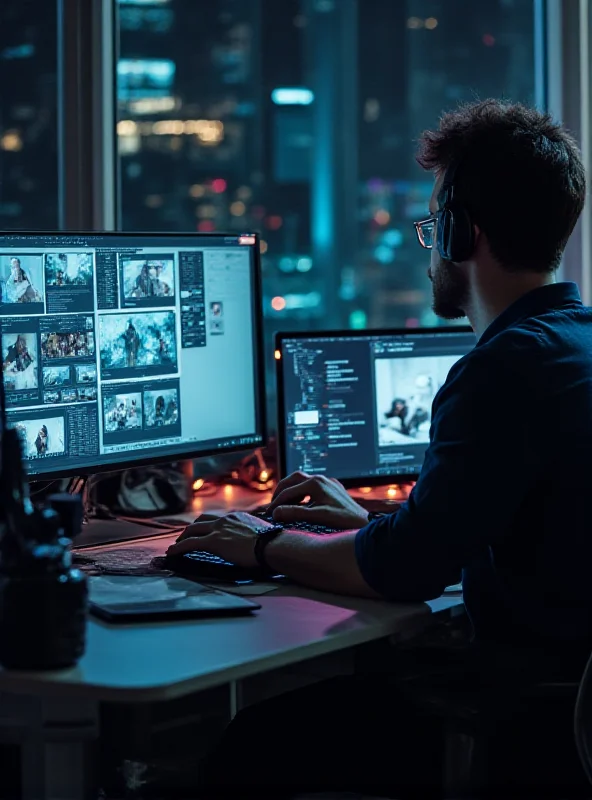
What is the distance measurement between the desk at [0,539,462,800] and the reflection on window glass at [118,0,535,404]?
1381mm

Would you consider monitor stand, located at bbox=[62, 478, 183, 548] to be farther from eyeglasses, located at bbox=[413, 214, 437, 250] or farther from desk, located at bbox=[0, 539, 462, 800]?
eyeglasses, located at bbox=[413, 214, 437, 250]

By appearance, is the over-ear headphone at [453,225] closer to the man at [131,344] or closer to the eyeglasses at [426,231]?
the eyeglasses at [426,231]

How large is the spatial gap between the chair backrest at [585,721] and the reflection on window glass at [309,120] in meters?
1.63

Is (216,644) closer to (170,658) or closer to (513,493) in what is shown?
(170,658)

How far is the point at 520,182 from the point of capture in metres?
1.58

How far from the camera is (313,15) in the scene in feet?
10.5

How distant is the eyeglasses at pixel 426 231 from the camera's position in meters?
1.82

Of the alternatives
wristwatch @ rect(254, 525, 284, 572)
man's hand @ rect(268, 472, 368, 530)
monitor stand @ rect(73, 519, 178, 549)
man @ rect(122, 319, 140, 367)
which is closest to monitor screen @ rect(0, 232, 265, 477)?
man @ rect(122, 319, 140, 367)

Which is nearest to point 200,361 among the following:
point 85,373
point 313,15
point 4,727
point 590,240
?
point 85,373

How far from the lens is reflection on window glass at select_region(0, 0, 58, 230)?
2.62 metres

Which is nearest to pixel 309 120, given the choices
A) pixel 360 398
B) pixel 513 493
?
pixel 360 398

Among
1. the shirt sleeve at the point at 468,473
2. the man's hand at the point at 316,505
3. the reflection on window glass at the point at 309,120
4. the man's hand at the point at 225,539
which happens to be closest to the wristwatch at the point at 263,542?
the man's hand at the point at 225,539

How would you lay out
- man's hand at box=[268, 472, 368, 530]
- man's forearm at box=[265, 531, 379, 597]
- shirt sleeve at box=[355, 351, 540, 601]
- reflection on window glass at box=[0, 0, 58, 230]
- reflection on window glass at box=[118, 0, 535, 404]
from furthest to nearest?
reflection on window glass at box=[118, 0, 535, 404], reflection on window glass at box=[0, 0, 58, 230], man's hand at box=[268, 472, 368, 530], man's forearm at box=[265, 531, 379, 597], shirt sleeve at box=[355, 351, 540, 601]

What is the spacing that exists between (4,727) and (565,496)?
1.20 meters
